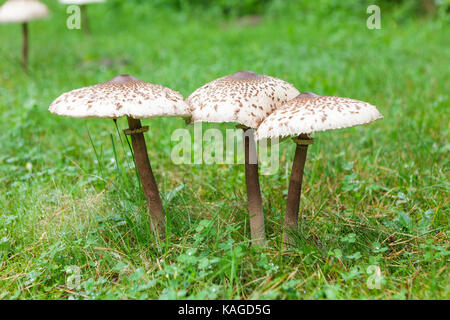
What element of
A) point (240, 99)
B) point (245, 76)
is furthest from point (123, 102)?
point (245, 76)

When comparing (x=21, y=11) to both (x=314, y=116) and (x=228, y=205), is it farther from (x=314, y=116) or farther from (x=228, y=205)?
(x=314, y=116)

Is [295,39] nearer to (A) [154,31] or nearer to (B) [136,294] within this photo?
(A) [154,31]

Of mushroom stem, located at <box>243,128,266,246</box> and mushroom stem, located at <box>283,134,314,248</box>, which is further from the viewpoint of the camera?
mushroom stem, located at <box>243,128,266,246</box>

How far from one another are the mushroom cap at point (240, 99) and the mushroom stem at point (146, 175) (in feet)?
1.25

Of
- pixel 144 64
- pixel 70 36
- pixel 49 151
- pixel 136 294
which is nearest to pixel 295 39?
pixel 144 64

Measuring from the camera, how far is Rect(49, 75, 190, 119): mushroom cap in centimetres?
225

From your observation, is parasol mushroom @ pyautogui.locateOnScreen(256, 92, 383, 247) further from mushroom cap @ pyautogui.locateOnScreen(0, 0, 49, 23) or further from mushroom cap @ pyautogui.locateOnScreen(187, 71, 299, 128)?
mushroom cap @ pyautogui.locateOnScreen(0, 0, 49, 23)

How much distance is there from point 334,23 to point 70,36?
5743 millimetres

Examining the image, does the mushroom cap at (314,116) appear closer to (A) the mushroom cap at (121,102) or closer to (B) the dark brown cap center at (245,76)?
(B) the dark brown cap center at (245,76)

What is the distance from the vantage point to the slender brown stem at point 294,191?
A: 2.65 m

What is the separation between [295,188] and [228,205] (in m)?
0.61

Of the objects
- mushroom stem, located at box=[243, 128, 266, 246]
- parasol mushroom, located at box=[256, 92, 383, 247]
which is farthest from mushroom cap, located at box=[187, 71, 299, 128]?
mushroom stem, located at box=[243, 128, 266, 246]

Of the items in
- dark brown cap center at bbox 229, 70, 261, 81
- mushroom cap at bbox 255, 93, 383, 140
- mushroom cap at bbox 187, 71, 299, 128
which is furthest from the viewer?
dark brown cap center at bbox 229, 70, 261, 81

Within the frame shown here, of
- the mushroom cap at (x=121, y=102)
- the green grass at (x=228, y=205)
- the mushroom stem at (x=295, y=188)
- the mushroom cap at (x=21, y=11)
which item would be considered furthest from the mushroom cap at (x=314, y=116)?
the mushroom cap at (x=21, y=11)
